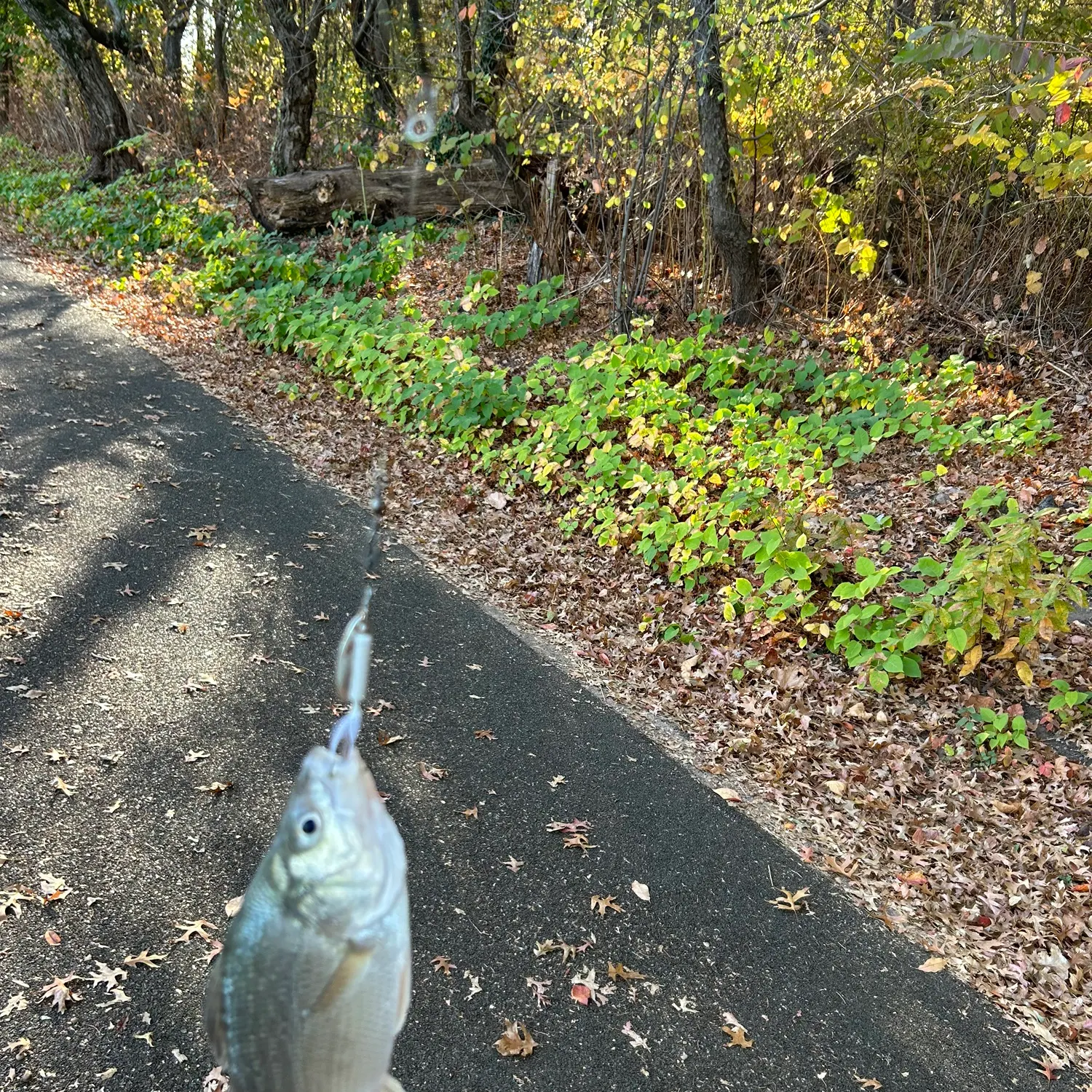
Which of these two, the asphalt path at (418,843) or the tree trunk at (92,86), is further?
the tree trunk at (92,86)

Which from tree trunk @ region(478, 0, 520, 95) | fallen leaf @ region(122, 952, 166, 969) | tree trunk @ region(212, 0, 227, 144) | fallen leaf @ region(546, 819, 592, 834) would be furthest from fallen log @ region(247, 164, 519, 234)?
fallen leaf @ region(122, 952, 166, 969)

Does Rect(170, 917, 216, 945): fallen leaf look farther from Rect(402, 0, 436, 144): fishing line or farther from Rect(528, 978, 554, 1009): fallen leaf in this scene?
Rect(402, 0, 436, 144): fishing line

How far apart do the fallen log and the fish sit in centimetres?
1313

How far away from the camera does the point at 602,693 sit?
545 centimetres

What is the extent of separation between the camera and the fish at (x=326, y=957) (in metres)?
0.97

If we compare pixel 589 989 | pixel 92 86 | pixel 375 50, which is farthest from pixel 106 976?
pixel 92 86

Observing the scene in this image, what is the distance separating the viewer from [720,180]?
342 inches

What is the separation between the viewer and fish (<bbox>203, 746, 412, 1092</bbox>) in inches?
38.0

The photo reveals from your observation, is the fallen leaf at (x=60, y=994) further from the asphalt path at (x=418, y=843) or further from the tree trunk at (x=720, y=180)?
the tree trunk at (x=720, y=180)

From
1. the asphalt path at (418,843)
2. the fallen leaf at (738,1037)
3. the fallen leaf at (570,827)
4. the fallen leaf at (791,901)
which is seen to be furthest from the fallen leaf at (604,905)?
the fallen leaf at (791,901)

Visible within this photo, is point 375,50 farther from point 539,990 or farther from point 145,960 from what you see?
point 539,990

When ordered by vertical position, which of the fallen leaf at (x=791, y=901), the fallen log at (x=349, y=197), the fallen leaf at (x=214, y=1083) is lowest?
the fallen leaf at (x=791, y=901)

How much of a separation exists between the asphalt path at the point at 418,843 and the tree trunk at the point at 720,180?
5.29 meters

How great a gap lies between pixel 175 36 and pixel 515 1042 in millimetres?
23110
